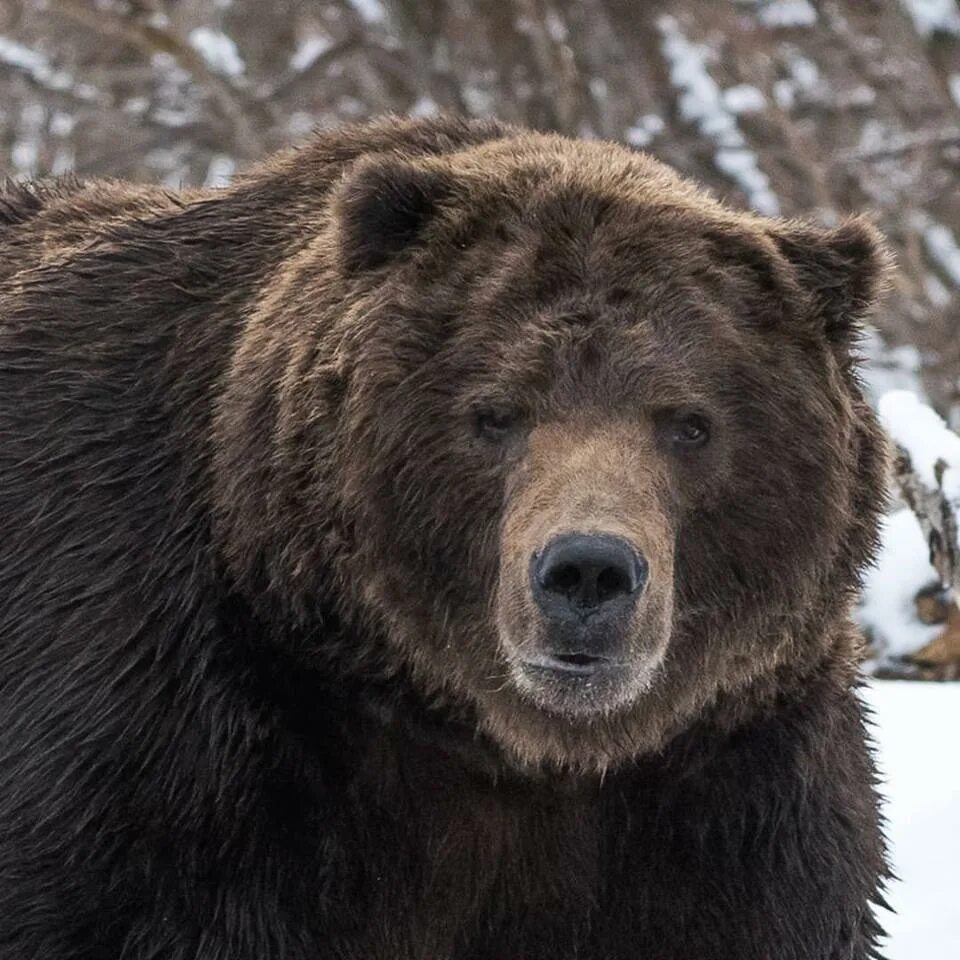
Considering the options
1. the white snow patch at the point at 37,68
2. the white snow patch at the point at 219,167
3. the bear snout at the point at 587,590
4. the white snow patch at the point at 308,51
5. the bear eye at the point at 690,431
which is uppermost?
the white snow patch at the point at 308,51

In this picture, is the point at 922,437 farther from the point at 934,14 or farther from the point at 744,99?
the point at 744,99

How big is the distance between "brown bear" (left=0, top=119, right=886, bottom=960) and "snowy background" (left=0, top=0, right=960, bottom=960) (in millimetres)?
8464

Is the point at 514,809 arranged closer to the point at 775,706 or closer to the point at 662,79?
the point at 775,706

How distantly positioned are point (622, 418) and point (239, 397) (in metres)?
0.90

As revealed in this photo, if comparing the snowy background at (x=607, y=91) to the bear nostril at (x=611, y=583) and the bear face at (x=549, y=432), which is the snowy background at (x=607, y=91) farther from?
the bear nostril at (x=611, y=583)

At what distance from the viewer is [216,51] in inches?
647

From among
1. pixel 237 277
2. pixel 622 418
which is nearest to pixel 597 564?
pixel 622 418

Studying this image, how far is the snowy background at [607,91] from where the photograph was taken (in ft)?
48.5

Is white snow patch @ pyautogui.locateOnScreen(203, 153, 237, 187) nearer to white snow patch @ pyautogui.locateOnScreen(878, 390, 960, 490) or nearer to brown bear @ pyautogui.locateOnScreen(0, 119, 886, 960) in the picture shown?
white snow patch @ pyautogui.locateOnScreen(878, 390, 960, 490)

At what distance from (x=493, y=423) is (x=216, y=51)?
12623mm

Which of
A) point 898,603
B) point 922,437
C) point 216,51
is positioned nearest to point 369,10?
point 216,51

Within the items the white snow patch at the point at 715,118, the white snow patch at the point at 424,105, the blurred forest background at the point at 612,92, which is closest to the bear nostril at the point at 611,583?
the blurred forest background at the point at 612,92

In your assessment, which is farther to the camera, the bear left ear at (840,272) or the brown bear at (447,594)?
the bear left ear at (840,272)

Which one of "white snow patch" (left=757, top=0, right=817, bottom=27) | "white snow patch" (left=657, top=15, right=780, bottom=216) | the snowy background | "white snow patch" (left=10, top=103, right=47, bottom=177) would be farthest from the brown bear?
"white snow patch" (left=10, top=103, right=47, bottom=177)
